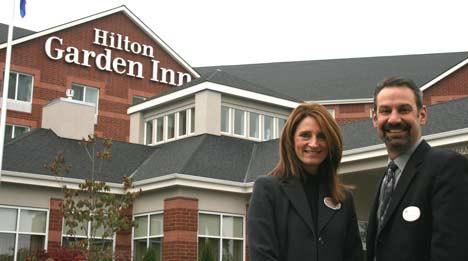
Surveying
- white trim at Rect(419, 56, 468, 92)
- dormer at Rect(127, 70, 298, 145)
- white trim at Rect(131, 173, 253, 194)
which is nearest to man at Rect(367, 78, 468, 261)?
white trim at Rect(131, 173, 253, 194)

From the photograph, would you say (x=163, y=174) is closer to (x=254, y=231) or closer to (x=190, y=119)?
(x=190, y=119)

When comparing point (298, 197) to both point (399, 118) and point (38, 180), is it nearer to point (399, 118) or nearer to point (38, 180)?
point (399, 118)

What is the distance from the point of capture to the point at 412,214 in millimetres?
2912

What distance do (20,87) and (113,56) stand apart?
4.78 meters

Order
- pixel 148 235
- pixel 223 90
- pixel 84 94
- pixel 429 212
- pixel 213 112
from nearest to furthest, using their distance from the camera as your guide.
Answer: pixel 429 212
pixel 148 235
pixel 213 112
pixel 223 90
pixel 84 94

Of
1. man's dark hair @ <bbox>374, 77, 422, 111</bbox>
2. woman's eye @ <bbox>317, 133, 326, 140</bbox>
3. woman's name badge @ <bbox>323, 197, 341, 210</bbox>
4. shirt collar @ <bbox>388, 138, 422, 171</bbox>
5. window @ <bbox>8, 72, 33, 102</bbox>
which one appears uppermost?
window @ <bbox>8, 72, 33, 102</bbox>

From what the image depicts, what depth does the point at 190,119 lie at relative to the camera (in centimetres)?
2061

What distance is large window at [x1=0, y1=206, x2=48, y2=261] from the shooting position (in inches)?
638

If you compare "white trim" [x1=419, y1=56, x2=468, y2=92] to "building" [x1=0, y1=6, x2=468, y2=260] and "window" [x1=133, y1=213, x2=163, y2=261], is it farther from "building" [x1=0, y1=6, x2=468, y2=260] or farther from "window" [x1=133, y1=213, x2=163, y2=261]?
"window" [x1=133, y1=213, x2=163, y2=261]

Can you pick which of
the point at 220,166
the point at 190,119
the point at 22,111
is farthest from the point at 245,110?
the point at 22,111

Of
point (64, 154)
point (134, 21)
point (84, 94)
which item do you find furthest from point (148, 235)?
point (134, 21)

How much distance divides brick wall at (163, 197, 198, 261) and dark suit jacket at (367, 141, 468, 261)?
13.4 m

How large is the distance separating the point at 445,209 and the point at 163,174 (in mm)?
15181

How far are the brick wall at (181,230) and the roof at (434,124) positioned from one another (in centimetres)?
405
